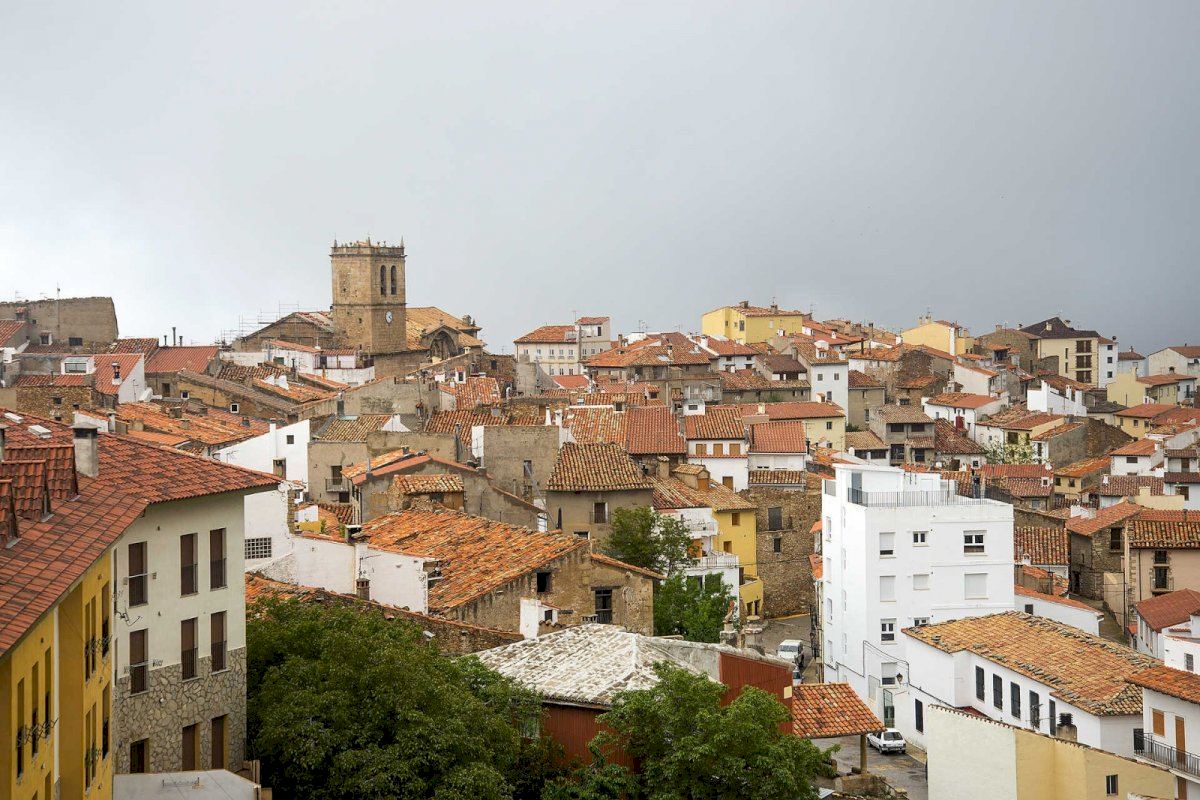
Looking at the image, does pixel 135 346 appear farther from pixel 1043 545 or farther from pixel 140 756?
pixel 140 756

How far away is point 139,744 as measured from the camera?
73.9 feet

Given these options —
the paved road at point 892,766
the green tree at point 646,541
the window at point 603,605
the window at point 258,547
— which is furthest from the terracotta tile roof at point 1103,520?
the window at point 258,547

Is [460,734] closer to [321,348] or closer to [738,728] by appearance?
[738,728]

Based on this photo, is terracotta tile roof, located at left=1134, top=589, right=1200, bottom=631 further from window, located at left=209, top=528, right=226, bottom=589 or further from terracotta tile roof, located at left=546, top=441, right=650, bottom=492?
window, located at left=209, top=528, right=226, bottom=589

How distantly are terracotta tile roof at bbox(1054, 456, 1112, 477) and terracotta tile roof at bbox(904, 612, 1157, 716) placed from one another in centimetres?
4268

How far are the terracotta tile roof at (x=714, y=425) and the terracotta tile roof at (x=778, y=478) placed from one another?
1538 mm

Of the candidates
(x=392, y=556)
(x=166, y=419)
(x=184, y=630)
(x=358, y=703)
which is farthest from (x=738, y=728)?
(x=166, y=419)

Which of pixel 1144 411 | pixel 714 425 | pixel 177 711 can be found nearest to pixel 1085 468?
pixel 1144 411

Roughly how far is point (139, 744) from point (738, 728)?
8.05 m

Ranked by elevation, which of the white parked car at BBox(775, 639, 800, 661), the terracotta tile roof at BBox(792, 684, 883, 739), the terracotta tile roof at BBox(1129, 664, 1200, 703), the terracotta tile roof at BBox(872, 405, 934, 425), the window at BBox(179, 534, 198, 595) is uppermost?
the terracotta tile roof at BBox(872, 405, 934, 425)

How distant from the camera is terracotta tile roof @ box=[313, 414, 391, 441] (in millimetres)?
50625

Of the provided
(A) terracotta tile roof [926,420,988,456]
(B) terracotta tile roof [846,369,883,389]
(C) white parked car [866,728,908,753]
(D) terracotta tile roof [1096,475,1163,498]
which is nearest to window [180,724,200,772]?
(C) white parked car [866,728,908,753]

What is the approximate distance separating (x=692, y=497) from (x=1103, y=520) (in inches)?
623

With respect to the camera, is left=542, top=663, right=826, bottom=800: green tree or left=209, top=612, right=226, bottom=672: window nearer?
left=209, top=612, right=226, bottom=672: window
